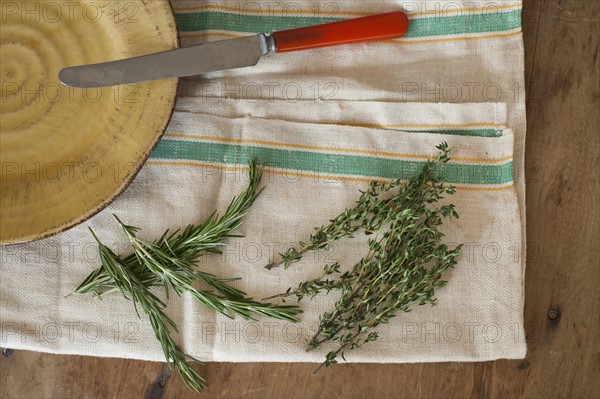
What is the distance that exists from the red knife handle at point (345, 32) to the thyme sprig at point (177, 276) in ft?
0.74

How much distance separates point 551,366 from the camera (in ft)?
3.51

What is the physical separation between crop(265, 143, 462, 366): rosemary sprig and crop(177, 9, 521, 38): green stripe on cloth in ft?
0.75

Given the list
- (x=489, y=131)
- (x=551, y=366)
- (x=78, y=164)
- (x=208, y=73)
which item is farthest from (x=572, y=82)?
(x=78, y=164)

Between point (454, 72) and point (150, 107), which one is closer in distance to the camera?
point (150, 107)

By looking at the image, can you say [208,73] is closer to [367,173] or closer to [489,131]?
[367,173]

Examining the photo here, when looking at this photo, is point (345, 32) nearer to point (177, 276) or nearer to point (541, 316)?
point (177, 276)

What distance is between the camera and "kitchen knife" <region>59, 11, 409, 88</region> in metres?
0.94

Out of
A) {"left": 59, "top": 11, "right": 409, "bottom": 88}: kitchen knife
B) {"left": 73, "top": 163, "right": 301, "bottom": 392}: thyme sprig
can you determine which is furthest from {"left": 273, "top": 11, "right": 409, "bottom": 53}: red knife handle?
{"left": 73, "top": 163, "right": 301, "bottom": 392}: thyme sprig

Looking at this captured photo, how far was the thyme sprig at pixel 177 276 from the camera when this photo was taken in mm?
959

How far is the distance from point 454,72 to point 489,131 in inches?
4.9

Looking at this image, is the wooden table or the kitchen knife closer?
the kitchen knife

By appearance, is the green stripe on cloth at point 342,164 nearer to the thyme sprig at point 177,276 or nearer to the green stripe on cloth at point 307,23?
the thyme sprig at point 177,276

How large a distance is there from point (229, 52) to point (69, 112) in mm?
297

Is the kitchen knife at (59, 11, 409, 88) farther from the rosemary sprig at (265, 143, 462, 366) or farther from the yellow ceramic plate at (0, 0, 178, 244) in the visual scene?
the rosemary sprig at (265, 143, 462, 366)
